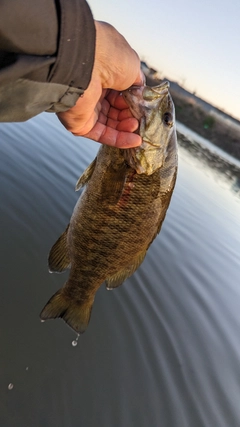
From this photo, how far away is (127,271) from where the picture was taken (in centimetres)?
260

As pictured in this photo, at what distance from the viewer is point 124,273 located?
2.61 m

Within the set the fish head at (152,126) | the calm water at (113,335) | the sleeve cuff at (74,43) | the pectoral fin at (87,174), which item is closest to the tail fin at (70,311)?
the calm water at (113,335)

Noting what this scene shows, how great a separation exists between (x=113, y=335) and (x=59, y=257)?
1336 millimetres

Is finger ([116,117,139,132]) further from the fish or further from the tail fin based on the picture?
the tail fin

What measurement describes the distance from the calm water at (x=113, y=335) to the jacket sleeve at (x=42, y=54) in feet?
7.14

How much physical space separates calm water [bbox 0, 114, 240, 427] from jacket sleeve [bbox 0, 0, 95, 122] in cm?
218

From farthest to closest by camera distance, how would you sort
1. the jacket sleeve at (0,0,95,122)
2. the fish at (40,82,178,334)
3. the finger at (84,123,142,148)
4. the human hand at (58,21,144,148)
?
1. the fish at (40,82,178,334)
2. the finger at (84,123,142,148)
3. the human hand at (58,21,144,148)
4. the jacket sleeve at (0,0,95,122)

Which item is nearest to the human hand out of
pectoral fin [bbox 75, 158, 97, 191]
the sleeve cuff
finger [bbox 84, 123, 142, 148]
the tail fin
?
finger [bbox 84, 123, 142, 148]

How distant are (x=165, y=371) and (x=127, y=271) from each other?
1457 mm

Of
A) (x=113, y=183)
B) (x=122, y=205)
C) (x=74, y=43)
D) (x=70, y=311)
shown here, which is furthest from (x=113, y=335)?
(x=74, y=43)

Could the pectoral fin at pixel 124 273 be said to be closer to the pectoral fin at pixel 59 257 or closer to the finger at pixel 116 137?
the pectoral fin at pixel 59 257

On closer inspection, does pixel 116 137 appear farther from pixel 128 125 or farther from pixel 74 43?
pixel 74 43

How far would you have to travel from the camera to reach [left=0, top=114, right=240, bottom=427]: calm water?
2.80m

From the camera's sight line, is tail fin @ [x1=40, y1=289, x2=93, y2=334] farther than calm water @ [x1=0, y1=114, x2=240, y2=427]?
No
